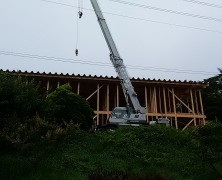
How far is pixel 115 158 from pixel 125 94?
9059 mm

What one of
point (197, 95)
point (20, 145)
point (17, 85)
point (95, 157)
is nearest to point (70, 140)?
point (95, 157)

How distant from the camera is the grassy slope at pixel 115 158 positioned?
1351cm

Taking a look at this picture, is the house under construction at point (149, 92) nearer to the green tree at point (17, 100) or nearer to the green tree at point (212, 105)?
the green tree at point (212, 105)

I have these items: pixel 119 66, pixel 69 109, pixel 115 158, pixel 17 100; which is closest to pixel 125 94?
pixel 119 66

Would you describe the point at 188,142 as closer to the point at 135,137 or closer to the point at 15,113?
the point at 135,137

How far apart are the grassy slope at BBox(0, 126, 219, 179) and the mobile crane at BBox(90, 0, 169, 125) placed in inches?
151

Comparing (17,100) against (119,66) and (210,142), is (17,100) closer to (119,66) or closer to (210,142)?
(210,142)

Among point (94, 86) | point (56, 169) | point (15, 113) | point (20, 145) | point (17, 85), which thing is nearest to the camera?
point (20, 145)

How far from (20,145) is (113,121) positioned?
35.2 feet

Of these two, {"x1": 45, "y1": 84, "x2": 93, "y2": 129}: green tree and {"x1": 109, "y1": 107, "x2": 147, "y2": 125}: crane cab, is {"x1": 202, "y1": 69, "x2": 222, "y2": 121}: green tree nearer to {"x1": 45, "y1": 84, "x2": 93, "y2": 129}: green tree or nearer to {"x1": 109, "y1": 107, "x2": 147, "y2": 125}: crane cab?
{"x1": 109, "y1": 107, "x2": 147, "y2": 125}: crane cab

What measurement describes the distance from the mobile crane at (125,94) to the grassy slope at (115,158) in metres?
3.84

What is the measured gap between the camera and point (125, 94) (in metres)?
24.5

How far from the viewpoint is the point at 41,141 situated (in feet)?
43.9

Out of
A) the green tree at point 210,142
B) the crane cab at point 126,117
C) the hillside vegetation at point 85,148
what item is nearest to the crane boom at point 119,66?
the crane cab at point 126,117
